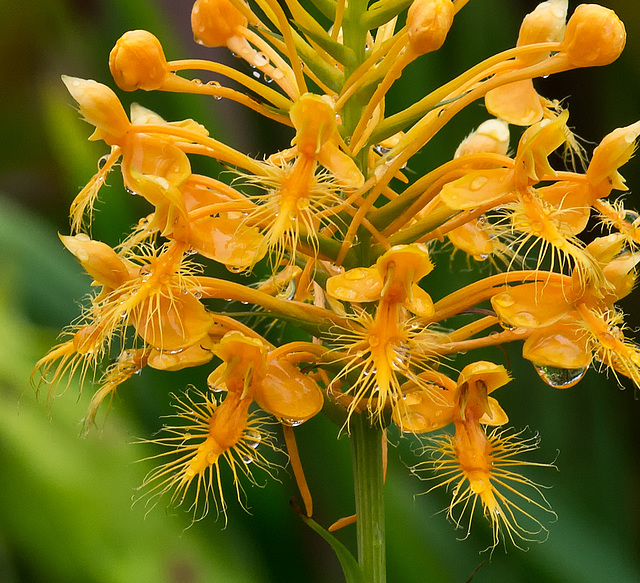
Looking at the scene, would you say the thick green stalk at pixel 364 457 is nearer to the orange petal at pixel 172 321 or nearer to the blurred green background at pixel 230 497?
the orange petal at pixel 172 321

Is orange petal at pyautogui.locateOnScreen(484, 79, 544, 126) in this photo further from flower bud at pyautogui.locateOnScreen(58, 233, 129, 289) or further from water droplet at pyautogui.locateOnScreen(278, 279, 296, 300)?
flower bud at pyautogui.locateOnScreen(58, 233, 129, 289)

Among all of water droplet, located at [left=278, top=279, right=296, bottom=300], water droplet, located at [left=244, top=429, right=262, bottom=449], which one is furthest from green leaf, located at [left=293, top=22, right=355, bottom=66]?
water droplet, located at [left=244, top=429, right=262, bottom=449]

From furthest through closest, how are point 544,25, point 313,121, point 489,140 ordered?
point 489,140, point 544,25, point 313,121

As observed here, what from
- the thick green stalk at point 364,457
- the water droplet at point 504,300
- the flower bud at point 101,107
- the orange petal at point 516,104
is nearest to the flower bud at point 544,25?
the orange petal at point 516,104

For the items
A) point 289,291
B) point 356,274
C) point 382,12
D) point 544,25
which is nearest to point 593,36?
point 544,25

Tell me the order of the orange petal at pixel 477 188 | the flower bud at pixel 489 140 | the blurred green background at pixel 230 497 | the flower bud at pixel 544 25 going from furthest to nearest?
the blurred green background at pixel 230 497
the flower bud at pixel 489 140
the flower bud at pixel 544 25
the orange petal at pixel 477 188

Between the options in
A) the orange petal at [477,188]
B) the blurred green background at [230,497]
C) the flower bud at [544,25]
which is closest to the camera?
the orange petal at [477,188]

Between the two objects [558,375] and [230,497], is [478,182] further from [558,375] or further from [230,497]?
[230,497]
